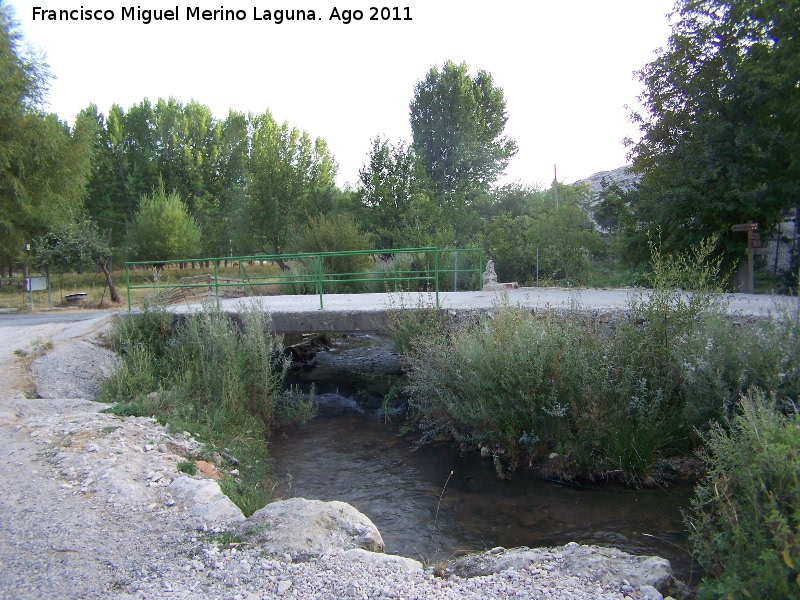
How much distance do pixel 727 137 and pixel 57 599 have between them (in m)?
15.8

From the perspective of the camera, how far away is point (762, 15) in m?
13.8

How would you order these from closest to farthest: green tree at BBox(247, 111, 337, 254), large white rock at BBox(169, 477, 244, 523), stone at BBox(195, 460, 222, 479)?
large white rock at BBox(169, 477, 244, 523)
stone at BBox(195, 460, 222, 479)
green tree at BBox(247, 111, 337, 254)

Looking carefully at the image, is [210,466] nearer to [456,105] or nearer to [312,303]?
[312,303]

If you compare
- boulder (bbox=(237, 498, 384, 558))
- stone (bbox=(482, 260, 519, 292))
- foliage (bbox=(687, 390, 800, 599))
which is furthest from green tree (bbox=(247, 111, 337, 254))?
foliage (bbox=(687, 390, 800, 599))

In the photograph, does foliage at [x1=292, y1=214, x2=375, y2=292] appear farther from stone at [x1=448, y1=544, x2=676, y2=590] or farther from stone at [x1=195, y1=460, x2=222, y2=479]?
stone at [x1=448, y1=544, x2=676, y2=590]

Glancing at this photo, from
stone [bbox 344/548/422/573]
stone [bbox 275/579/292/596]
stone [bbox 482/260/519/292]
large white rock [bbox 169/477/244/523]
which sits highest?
stone [bbox 482/260/519/292]

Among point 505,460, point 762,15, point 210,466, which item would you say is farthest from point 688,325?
point 762,15

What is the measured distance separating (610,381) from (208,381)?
5.69 m

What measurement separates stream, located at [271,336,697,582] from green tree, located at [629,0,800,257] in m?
10.1

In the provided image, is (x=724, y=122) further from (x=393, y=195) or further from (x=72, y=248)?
(x=72, y=248)

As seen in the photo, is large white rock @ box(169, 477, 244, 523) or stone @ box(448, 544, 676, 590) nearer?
stone @ box(448, 544, 676, 590)

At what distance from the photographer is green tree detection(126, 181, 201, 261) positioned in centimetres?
3306

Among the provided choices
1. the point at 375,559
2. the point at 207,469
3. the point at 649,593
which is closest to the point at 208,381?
the point at 207,469

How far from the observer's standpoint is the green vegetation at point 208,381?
7961 millimetres
